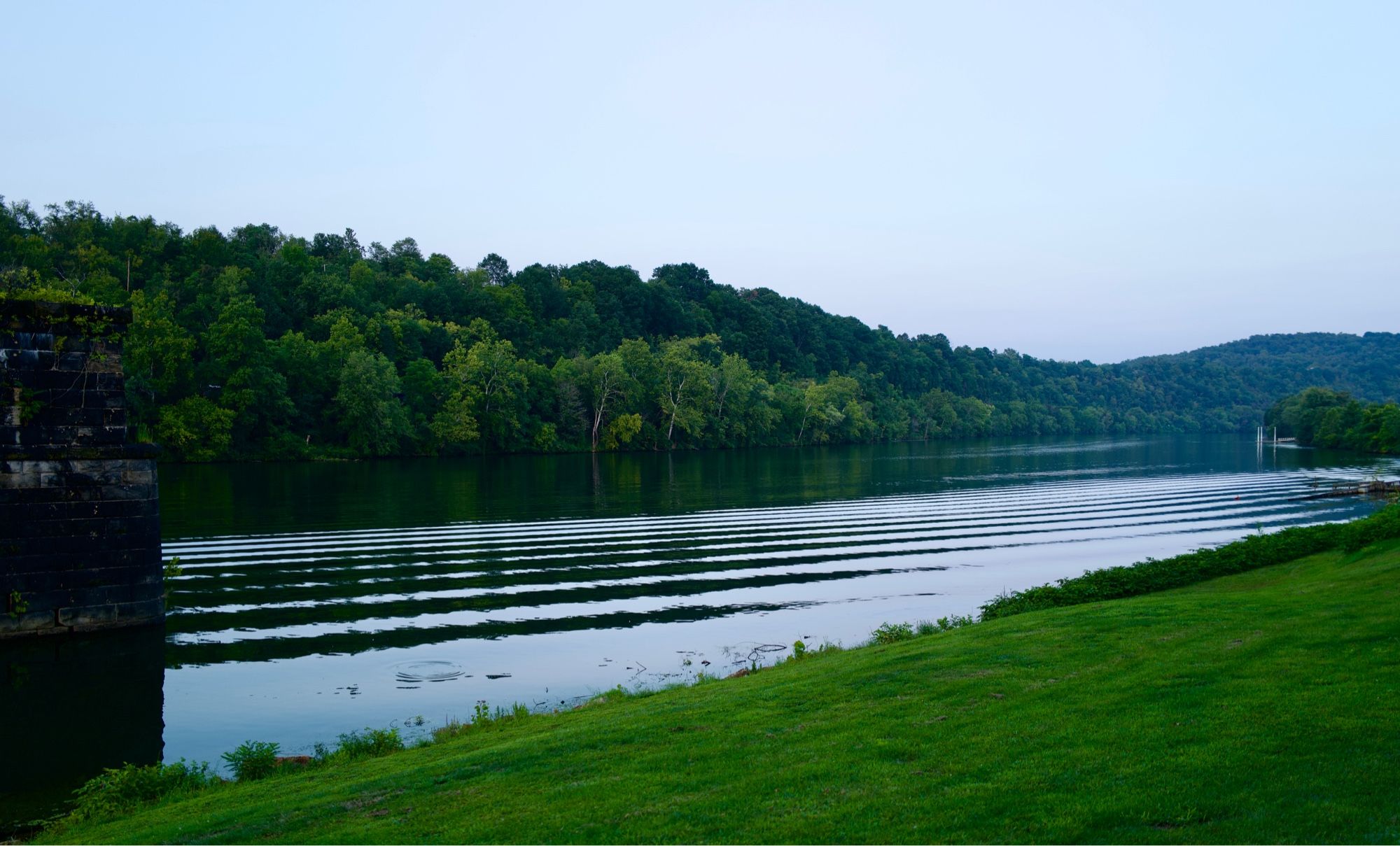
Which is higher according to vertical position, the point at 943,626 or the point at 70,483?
the point at 70,483

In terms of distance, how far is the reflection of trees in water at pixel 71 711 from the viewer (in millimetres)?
12711

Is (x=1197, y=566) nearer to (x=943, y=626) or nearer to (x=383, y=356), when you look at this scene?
(x=943, y=626)

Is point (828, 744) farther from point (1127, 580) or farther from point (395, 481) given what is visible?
point (395, 481)

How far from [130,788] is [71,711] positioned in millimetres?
5794

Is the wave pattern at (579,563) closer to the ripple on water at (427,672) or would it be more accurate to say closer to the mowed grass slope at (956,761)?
the ripple on water at (427,672)

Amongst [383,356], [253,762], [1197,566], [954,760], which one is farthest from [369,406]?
[954,760]

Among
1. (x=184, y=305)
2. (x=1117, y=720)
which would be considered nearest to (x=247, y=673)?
(x=1117, y=720)

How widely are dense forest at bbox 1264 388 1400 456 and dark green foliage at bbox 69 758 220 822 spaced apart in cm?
12420

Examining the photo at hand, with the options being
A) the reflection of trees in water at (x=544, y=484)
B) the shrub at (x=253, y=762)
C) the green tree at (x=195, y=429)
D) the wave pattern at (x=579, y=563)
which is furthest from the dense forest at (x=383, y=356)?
the shrub at (x=253, y=762)

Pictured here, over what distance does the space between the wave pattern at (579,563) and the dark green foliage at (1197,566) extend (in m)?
7.58

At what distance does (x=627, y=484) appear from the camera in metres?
65.1

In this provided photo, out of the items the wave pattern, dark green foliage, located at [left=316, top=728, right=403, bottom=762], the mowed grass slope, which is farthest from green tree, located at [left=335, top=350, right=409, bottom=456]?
the mowed grass slope

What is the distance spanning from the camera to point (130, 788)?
36.7 feet

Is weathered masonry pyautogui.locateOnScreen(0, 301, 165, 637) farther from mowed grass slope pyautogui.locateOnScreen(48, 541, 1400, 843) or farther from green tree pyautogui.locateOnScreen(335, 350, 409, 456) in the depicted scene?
green tree pyautogui.locateOnScreen(335, 350, 409, 456)
